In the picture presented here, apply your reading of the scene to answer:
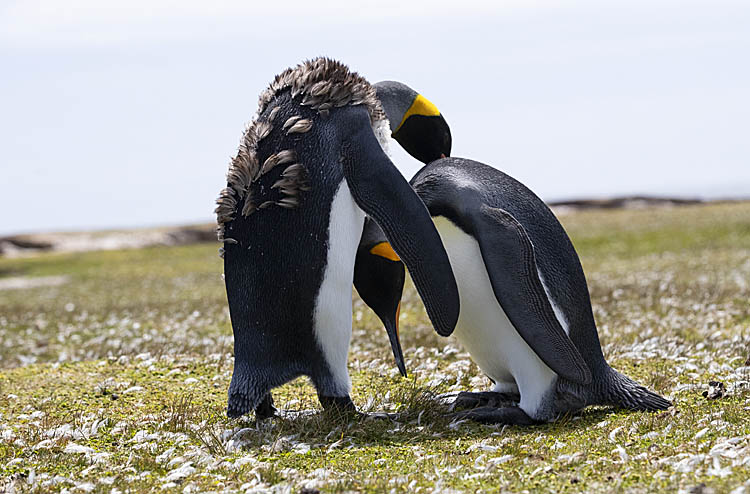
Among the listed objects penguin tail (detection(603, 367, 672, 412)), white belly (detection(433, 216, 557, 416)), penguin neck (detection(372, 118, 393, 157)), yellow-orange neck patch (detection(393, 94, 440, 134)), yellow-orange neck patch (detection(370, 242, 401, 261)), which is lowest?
penguin tail (detection(603, 367, 672, 412))

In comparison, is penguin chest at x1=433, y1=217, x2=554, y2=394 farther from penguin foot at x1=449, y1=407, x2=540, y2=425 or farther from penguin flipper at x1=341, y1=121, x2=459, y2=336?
penguin flipper at x1=341, y1=121, x2=459, y2=336

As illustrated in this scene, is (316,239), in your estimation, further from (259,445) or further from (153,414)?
(153,414)

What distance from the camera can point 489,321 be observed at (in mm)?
6922

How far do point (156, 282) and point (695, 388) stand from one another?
23.8 m

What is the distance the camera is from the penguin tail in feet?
23.0

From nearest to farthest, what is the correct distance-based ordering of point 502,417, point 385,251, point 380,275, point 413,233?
point 413,233 < point 502,417 < point 385,251 < point 380,275

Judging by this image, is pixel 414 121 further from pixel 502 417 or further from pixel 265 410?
pixel 265 410

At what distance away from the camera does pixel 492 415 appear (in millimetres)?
6805

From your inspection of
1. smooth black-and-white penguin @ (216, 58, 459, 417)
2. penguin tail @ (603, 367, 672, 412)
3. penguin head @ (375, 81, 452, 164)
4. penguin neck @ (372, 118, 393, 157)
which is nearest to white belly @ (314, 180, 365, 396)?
smooth black-and-white penguin @ (216, 58, 459, 417)

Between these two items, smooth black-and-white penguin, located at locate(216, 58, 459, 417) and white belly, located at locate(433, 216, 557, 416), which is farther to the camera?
white belly, located at locate(433, 216, 557, 416)

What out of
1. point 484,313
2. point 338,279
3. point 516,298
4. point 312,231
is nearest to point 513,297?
point 516,298

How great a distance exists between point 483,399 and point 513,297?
1328mm

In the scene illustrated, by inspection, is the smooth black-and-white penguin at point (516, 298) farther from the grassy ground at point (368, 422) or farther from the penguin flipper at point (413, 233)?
the penguin flipper at point (413, 233)

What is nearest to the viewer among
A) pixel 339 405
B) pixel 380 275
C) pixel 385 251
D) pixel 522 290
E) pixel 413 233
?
pixel 413 233
